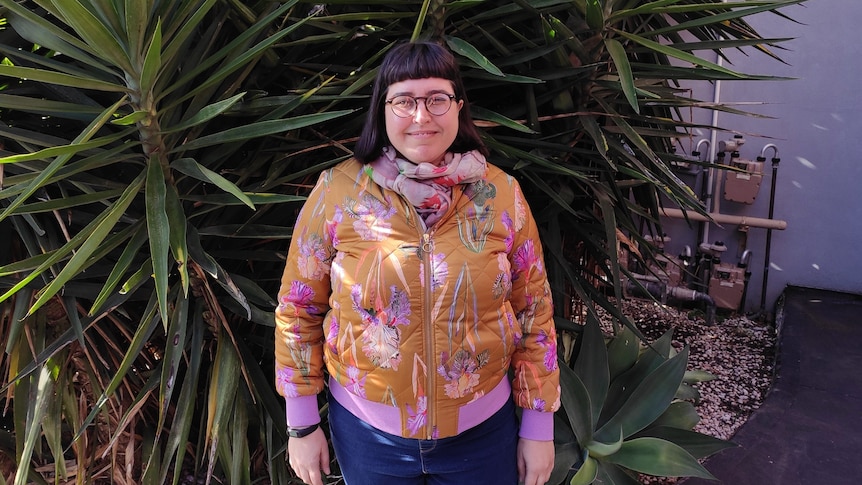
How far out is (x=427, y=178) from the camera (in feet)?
3.28

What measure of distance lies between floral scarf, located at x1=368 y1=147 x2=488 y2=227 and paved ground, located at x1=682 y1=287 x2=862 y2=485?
151 centimetres

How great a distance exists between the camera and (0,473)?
1567 millimetres

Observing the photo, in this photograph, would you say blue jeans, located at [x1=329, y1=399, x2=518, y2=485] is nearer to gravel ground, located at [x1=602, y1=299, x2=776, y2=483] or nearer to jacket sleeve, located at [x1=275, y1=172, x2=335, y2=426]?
jacket sleeve, located at [x1=275, y1=172, x2=335, y2=426]

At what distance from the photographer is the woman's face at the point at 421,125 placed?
97 centimetres

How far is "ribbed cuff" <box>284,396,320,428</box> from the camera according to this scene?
1092 millimetres

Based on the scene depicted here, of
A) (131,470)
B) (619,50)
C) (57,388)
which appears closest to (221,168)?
(57,388)

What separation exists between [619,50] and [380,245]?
872 millimetres

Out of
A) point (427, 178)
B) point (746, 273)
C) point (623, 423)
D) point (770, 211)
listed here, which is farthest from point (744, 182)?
point (427, 178)

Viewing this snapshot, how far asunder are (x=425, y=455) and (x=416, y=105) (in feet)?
1.95

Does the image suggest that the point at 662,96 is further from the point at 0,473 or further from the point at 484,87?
the point at 0,473

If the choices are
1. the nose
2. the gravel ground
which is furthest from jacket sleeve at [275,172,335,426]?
the gravel ground

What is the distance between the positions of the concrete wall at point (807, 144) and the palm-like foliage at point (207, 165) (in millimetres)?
1690

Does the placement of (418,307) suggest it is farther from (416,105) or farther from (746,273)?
(746,273)

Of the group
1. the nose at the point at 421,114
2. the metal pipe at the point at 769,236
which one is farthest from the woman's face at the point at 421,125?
the metal pipe at the point at 769,236
